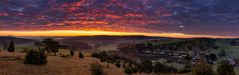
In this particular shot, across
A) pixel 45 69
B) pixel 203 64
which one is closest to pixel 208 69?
pixel 203 64

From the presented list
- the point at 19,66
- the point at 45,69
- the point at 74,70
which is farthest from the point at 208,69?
the point at 19,66

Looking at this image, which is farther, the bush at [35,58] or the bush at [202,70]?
the bush at [35,58]

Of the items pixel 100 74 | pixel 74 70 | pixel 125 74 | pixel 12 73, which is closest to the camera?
pixel 100 74

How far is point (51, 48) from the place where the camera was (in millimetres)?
97375

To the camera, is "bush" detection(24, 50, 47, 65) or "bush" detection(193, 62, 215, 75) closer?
"bush" detection(193, 62, 215, 75)

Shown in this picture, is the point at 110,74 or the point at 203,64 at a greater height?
the point at 203,64

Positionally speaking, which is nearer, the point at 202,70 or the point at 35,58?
the point at 202,70

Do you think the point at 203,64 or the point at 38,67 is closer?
the point at 203,64

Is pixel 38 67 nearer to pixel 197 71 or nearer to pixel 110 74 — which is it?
pixel 110 74

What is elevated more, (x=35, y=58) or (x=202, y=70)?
(x=35, y=58)

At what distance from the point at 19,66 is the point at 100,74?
2136cm

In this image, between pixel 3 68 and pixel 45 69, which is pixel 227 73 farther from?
pixel 3 68

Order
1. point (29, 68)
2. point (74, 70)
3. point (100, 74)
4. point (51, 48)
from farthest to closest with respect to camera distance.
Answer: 1. point (51, 48)
2. point (74, 70)
3. point (29, 68)
4. point (100, 74)

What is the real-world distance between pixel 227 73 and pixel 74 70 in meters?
31.1
